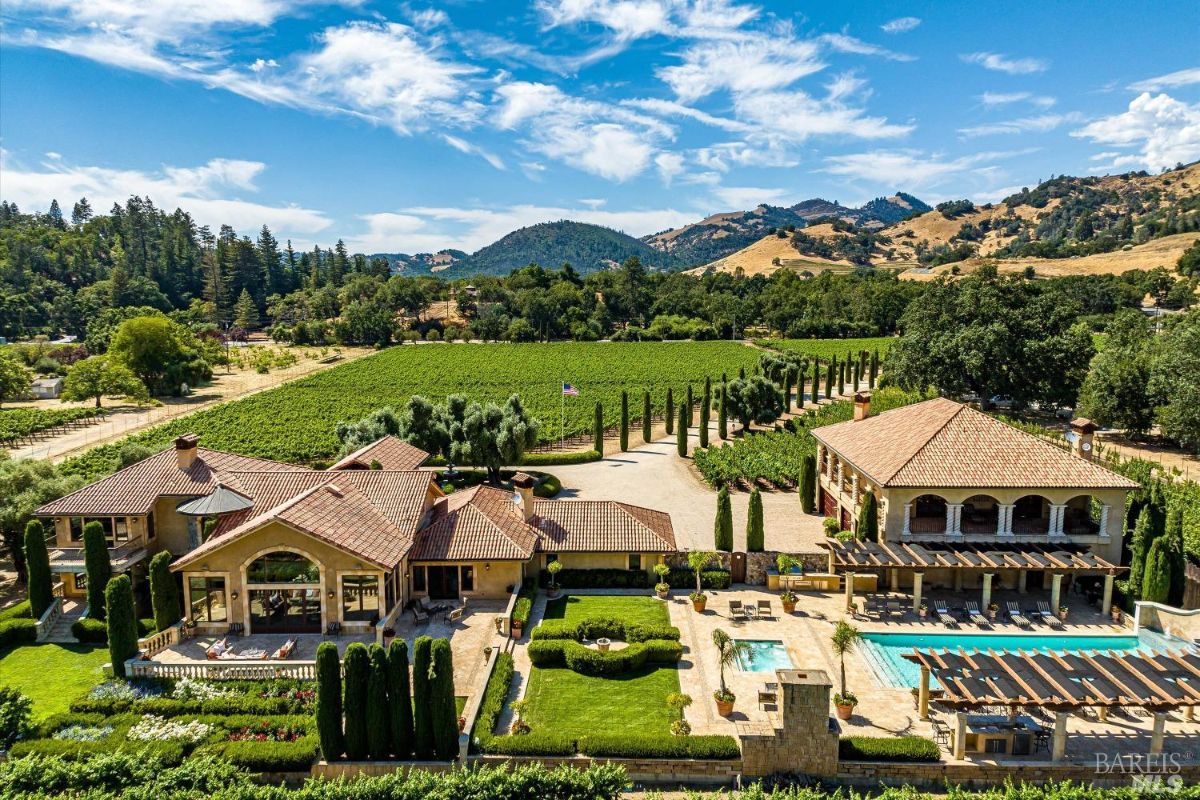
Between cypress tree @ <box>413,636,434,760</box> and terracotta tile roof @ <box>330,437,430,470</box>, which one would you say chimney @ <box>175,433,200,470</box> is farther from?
cypress tree @ <box>413,636,434,760</box>

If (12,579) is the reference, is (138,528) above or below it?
above

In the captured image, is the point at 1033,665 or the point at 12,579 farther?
the point at 12,579

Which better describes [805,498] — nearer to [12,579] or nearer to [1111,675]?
[1111,675]

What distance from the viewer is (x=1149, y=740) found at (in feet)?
58.4

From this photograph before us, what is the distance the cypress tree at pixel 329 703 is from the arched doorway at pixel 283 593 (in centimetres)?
680

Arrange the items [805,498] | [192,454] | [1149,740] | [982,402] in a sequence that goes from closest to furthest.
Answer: [1149,740], [192,454], [805,498], [982,402]

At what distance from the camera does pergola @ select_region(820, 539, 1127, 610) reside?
25359mm

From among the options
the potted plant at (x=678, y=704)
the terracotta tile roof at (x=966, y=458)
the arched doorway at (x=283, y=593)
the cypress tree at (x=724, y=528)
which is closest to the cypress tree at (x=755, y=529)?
the cypress tree at (x=724, y=528)

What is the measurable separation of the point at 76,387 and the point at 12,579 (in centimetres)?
5394

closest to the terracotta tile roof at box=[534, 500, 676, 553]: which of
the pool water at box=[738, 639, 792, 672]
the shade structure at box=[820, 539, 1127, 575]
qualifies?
the pool water at box=[738, 639, 792, 672]

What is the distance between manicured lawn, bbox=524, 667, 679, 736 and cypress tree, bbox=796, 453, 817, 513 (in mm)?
18301

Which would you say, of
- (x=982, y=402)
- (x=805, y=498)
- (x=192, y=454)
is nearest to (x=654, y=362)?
(x=982, y=402)

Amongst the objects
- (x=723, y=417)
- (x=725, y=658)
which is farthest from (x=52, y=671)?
(x=723, y=417)

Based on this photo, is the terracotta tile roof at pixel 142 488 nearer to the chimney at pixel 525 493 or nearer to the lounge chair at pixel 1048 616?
the chimney at pixel 525 493
